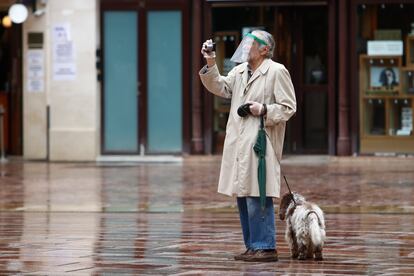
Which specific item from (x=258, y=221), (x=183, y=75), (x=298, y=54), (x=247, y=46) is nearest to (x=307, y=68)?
(x=298, y=54)

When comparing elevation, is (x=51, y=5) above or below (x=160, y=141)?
above

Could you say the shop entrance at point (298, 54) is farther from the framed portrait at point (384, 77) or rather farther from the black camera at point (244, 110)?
the black camera at point (244, 110)

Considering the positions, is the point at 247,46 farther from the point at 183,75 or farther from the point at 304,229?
the point at 183,75

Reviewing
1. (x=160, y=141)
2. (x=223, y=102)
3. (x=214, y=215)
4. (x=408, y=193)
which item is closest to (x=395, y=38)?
(x=223, y=102)

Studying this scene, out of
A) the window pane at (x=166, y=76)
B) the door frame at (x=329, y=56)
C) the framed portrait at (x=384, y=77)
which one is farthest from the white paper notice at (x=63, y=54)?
the framed portrait at (x=384, y=77)

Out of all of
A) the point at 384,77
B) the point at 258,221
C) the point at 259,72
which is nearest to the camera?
the point at 258,221

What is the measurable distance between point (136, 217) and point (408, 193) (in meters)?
4.13

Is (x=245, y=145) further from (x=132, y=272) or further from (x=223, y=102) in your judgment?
(x=223, y=102)

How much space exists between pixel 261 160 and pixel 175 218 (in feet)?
14.0

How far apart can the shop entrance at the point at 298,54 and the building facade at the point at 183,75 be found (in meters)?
0.02

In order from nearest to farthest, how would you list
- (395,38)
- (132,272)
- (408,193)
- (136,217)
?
1. (132,272)
2. (136,217)
3. (408,193)
4. (395,38)

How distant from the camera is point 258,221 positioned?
8.70 m

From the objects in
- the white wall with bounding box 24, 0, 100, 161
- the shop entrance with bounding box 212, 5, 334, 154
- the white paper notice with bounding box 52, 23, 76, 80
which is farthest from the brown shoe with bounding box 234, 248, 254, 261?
the white paper notice with bounding box 52, 23, 76, 80

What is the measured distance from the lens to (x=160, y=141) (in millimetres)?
21812
